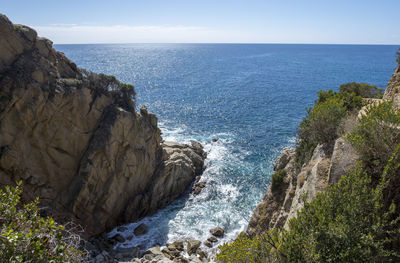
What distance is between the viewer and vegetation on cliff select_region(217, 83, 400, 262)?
7332 millimetres

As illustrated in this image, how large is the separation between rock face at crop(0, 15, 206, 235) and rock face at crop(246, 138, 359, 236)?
42.2 ft

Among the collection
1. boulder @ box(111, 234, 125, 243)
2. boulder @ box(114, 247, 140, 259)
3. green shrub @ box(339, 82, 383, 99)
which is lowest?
boulder @ box(111, 234, 125, 243)

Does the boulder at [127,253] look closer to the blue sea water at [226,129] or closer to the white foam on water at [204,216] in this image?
the white foam on water at [204,216]

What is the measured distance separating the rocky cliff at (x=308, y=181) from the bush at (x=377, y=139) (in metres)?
0.56

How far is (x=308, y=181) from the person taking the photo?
13.5 meters

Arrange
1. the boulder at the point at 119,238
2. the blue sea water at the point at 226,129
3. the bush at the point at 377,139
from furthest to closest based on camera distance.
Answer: the blue sea water at the point at 226,129 < the boulder at the point at 119,238 < the bush at the point at 377,139

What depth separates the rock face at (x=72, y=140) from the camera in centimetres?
2000

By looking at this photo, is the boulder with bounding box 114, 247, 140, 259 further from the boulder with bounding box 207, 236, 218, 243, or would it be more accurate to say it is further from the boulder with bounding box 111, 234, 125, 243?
the boulder with bounding box 207, 236, 218, 243

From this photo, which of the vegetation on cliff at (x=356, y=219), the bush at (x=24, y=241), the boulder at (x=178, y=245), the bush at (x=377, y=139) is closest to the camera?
the bush at (x=24, y=241)

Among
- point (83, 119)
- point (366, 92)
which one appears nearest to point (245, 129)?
point (366, 92)

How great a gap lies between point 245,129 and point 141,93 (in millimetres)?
36877

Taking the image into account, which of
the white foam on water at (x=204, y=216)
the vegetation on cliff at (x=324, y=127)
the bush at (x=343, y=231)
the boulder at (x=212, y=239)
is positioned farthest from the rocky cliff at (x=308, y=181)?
the white foam on water at (x=204, y=216)

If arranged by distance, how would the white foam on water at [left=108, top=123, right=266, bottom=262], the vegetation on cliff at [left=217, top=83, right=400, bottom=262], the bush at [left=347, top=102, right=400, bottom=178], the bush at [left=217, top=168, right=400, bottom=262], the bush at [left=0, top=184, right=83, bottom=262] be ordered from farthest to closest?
1. the white foam on water at [left=108, top=123, right=266, bottom=262]
2. the bush at [left=347, top=102, right=400, bottom=178]
3. the vegetation on cliff at [left=217, top=83, right=400, bottom=262]
4. the bush at [left=217, top=168, right=400, bottom=262]
5. the bush at [left=0, top=184, right=83, bottom=262]

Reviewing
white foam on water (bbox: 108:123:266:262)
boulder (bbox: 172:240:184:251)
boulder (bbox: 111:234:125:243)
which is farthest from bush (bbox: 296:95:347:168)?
boulder (bbox: 111:234:125:243)
